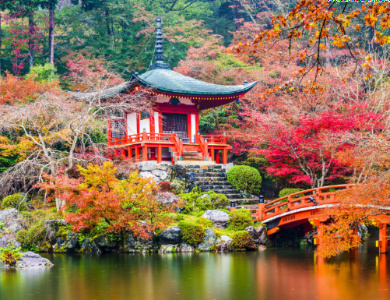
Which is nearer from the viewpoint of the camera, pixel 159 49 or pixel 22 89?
pixel 22 89

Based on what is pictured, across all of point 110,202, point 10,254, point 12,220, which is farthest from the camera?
point 12,220

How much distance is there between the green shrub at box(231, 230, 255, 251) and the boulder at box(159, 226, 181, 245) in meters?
1.65

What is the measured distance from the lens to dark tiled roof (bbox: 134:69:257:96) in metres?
20.0

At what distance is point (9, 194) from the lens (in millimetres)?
18625

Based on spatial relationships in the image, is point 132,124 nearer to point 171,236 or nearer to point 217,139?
point 217,139

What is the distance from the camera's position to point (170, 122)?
21.7 m

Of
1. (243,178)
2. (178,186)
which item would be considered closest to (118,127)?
(178,186)

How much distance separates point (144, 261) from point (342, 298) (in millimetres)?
5976

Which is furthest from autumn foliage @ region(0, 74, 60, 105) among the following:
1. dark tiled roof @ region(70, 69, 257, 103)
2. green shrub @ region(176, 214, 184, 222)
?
green shrub @ region(176, 214, 184, 222)

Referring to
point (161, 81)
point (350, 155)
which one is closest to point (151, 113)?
point (161, 81)

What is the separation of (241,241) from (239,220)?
2.48ft

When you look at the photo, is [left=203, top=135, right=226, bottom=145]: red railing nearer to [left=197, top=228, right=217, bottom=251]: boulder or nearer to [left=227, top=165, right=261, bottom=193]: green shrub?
[left=227, top=165, right=261, bottom=193]: green shrub

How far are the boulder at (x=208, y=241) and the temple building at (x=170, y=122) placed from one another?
5.47 meters

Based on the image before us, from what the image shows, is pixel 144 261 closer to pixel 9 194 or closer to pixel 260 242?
pixel 260 242
